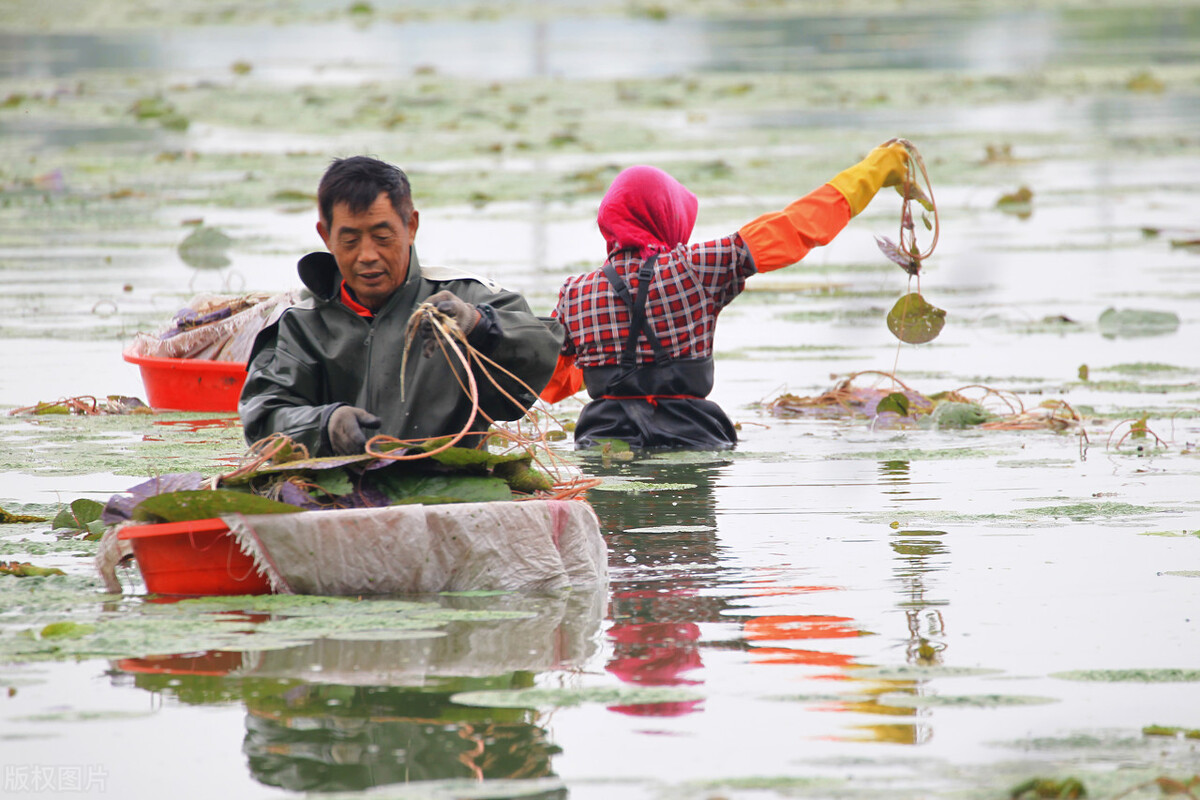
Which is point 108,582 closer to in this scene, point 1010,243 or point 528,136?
point 1010,243

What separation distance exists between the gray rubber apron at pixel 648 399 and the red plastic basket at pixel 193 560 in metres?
2.53

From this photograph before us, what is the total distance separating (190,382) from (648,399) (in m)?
2.46

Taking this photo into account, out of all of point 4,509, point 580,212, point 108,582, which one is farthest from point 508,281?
point 108,582

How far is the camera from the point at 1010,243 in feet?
47.6

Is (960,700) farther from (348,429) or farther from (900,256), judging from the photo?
(900,256)

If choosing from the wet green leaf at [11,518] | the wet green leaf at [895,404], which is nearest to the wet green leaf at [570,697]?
the wet green leaf at [11,518]

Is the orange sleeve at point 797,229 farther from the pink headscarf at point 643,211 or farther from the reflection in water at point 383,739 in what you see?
the reflection in water at point 383,739

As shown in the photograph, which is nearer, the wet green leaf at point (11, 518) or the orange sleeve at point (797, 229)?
the wet green leaf at point (11, 518)

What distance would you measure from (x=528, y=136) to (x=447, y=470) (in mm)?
17727

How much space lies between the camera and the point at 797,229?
678 centimetres

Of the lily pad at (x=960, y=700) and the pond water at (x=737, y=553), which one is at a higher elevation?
the pond water at (x=737, y=553)

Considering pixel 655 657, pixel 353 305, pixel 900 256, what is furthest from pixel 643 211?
pixel 655 657

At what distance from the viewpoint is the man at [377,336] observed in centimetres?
524

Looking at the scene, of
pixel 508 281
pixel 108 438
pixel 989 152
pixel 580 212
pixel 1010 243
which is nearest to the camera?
pixel 108 438
